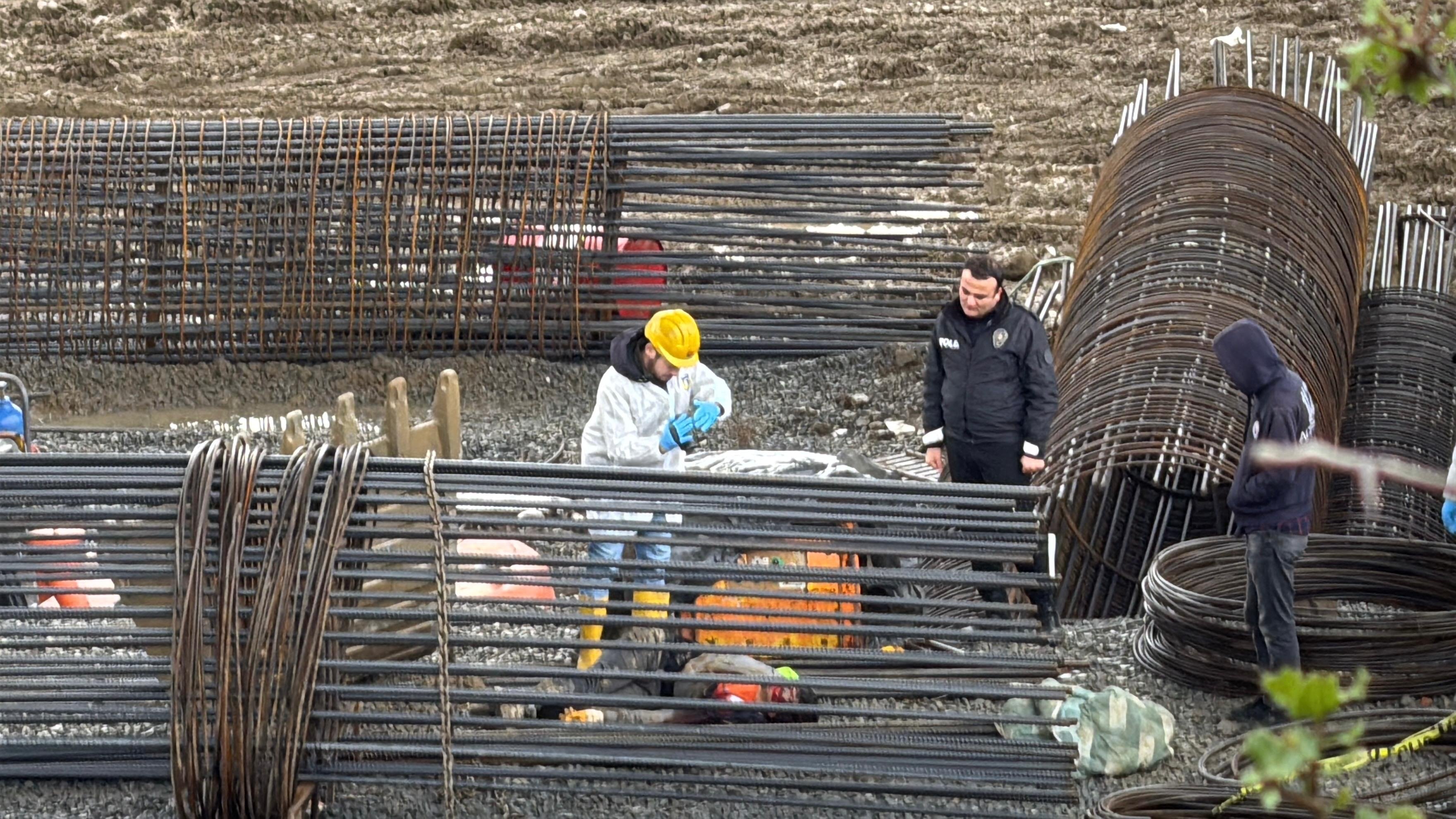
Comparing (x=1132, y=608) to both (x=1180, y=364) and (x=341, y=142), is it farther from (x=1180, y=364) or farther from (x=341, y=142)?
(x=341, y=142)

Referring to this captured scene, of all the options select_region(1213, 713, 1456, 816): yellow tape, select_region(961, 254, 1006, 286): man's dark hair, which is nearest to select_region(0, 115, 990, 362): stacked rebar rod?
select_region(961, 254, 1006, 286): man's dark hair

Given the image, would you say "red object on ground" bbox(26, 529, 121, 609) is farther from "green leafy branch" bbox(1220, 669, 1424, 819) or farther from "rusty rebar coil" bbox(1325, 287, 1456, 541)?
"rusty rebar coil" bbox(1325, 287, 1456, 541)

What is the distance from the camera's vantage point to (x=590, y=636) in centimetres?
652

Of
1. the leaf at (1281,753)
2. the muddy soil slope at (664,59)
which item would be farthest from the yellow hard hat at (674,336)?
the muddy soil slope at (664,59)

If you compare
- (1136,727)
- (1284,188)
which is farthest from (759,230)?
(1136,727)

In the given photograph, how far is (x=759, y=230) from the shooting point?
37.8ft

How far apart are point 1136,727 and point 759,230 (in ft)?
19.9

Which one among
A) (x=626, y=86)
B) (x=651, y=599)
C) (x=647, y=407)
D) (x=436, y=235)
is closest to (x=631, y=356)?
(x=647, y=407)

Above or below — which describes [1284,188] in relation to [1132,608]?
above

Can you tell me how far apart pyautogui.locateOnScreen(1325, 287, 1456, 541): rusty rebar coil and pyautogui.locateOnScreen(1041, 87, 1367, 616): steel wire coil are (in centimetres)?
48

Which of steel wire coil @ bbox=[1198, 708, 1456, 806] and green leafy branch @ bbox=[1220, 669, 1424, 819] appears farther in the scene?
steel wire coil @ bbox=[1198, 708, 1456, 806]

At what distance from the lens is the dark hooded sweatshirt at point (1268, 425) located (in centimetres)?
612

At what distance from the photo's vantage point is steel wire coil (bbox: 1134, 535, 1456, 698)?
653cm

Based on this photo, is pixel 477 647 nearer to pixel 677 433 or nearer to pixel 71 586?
pixel 677 433
